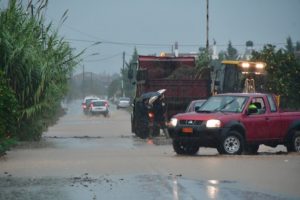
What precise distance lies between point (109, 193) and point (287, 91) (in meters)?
33.9

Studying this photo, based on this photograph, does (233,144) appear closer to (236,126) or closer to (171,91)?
(236,126)

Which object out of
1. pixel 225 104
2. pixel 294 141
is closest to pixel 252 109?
pixel 225 104

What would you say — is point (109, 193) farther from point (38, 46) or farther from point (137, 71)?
point (137, 71)

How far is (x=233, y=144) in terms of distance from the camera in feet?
66.5

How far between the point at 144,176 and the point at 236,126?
19.0ft

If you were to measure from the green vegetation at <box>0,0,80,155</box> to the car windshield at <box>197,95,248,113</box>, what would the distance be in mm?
6174

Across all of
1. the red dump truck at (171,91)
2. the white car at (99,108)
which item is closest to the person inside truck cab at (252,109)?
the red dump truck at (171,91)

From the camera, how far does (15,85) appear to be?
85.5 ft

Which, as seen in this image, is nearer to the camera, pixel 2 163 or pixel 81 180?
pixel 81 180

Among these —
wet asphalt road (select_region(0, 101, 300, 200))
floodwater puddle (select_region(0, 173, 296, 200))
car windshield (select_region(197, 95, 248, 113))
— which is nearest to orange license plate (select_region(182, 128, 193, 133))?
wet asphalt road (select_region(0, 101, 300, 200))

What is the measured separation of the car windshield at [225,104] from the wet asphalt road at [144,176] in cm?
133

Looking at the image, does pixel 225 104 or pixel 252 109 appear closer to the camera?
pixel 252 109

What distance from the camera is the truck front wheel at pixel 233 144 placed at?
66.1 ft

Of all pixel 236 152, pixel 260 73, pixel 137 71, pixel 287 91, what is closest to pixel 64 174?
pixel 236 152
